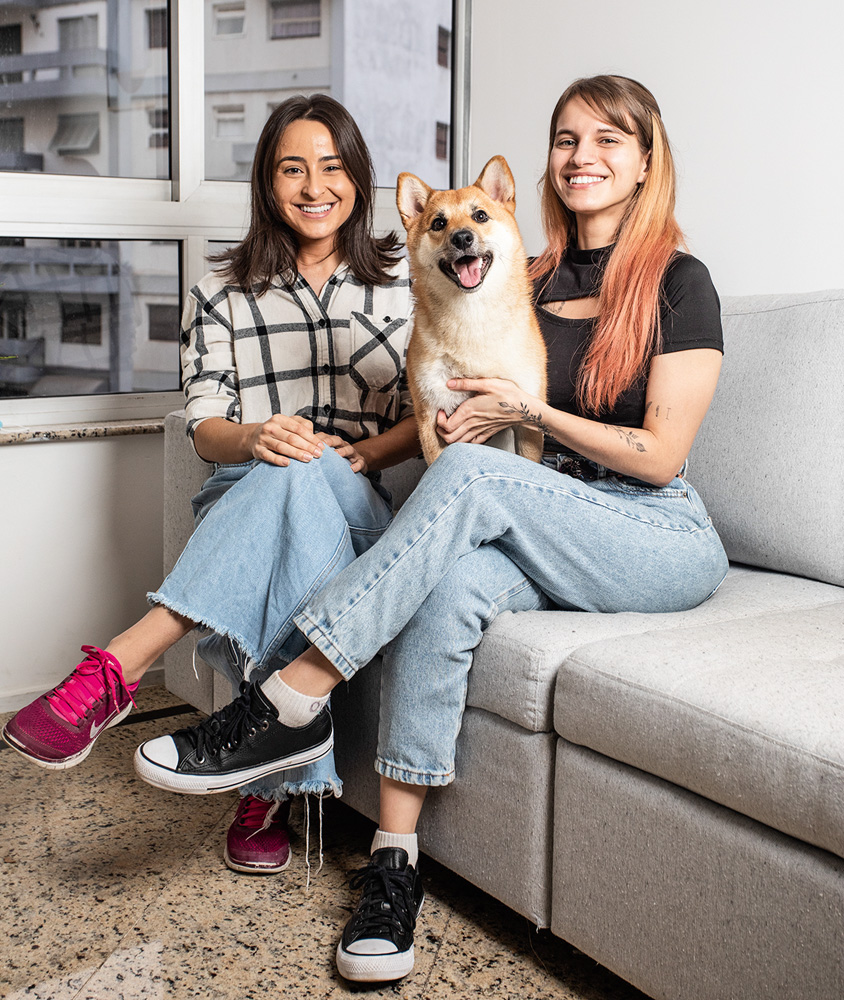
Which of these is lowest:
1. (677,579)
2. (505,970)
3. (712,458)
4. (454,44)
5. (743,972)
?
(505,970)

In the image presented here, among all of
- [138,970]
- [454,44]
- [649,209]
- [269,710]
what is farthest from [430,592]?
[454,44]

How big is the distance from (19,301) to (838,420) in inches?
78.8

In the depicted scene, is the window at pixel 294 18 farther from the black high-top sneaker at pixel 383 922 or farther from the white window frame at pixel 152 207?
the black high-top sneaker at pixel 383 922

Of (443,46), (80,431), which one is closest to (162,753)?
(80,431)

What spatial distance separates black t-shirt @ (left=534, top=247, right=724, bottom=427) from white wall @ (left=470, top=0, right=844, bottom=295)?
0.57 meters

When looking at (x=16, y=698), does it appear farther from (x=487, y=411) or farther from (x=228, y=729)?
(x=487, y=411)

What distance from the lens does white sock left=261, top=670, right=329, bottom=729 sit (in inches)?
54.8

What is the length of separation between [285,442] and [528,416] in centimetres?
40

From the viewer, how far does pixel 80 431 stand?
2406 millimetres

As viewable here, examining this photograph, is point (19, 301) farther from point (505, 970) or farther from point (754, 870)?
point (754, 870)

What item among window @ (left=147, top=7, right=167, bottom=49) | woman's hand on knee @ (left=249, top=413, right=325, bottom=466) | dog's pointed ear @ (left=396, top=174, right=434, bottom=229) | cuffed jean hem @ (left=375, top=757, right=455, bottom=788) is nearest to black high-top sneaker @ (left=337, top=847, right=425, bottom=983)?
cuffed jean hem @ (left=375, top=757, right=455, bottom=788)

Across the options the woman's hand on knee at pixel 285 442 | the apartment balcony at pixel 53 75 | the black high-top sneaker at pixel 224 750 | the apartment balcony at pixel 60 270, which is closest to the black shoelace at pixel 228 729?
the black high-top sneaker at pixel 224 750

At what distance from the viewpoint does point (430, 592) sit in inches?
53.9

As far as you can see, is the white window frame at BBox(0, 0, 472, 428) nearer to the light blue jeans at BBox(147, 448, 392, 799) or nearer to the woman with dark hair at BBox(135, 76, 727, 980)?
the light blue jeans at BBox(147, 448, 392, 799)
